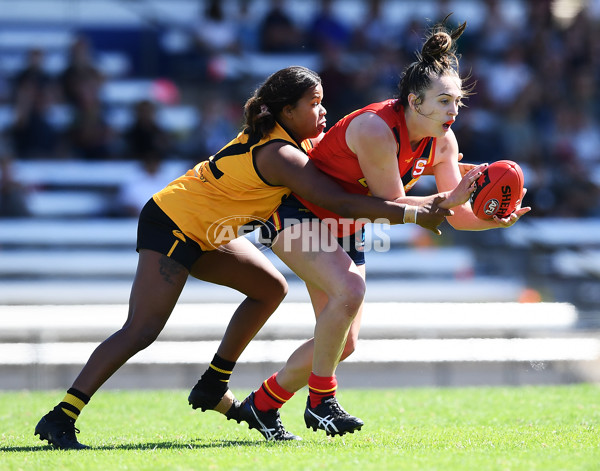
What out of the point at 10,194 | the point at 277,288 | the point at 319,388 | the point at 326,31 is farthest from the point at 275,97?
the point at 326,31

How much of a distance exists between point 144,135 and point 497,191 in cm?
788

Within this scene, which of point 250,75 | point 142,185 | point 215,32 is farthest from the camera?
point 215,32

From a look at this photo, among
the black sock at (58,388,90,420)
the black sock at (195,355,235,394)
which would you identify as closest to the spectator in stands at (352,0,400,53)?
the black sock at (195,355,235,394)

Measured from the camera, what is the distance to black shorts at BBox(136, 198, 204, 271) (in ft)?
15.9

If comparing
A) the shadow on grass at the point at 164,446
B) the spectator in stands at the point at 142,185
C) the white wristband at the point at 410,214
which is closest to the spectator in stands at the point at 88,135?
the spectator in stands at the point at 142,185

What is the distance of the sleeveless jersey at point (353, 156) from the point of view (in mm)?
4797

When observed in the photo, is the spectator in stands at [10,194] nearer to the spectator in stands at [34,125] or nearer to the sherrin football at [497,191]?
the spectator in stands at [34,125]

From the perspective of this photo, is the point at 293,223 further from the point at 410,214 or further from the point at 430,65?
the point at 430,65

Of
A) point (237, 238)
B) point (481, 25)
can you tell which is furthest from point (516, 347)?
point (481, 25)

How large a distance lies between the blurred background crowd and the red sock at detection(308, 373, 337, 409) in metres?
6.82

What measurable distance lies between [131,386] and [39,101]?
4.74 meters

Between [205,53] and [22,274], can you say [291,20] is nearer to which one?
[205,53]

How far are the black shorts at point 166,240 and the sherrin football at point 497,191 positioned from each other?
1.48 m

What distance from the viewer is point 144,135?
→ 11875 mm
